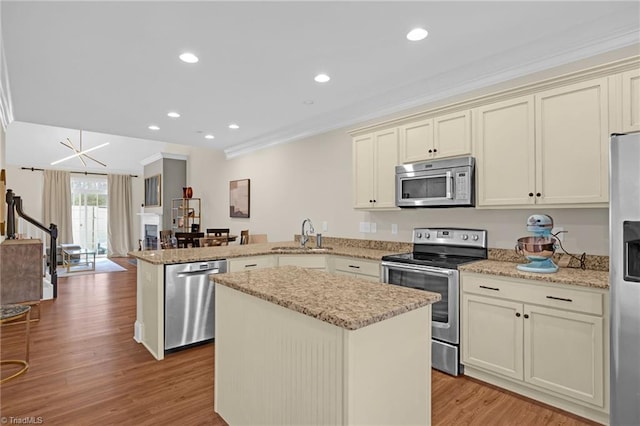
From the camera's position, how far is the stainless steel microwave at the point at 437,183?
3.00 m

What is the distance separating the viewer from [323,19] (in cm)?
240

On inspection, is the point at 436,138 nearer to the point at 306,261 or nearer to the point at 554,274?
the point at 554,274

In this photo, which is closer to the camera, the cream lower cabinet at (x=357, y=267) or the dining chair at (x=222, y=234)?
the cream lower cabinet at (x=357, y=267)

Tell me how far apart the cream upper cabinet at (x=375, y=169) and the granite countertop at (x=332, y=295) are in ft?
5.83

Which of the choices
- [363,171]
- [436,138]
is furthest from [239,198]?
[436,138]

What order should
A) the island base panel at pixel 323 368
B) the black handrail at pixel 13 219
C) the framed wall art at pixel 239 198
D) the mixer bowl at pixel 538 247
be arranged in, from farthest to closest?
the framed wall art at pixel 239 198 < the black handrail at pixel 13 219 < the mixer bowl at pixel 538 247 < the island base panel at pixel 323 368

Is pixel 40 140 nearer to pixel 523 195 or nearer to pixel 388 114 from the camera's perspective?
pixel 388 114

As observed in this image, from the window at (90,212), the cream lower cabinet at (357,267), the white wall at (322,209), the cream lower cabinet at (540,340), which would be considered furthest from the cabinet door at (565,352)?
the window at (90,212)

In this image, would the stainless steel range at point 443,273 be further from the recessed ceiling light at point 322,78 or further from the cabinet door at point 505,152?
the recessed ceiling light at point 322,78

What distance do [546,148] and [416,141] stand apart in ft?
3.66

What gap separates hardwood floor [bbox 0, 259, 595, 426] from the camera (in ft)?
7.29

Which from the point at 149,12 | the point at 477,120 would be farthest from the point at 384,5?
the point at 149,12

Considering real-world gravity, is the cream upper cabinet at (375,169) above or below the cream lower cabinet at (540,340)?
above

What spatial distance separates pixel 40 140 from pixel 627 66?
11252mm
